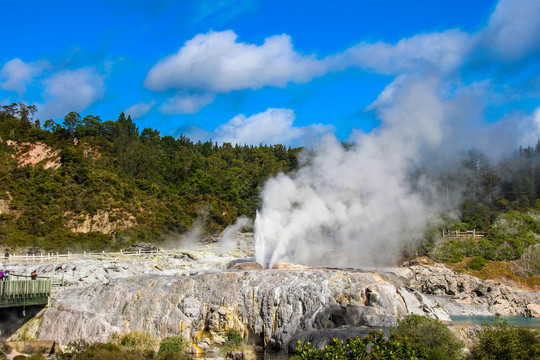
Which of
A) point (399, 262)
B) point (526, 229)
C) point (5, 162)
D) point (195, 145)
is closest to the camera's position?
point (399, 262)

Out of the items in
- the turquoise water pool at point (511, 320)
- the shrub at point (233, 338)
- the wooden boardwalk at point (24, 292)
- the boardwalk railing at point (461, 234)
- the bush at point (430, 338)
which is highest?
the boardwalk railing at point (461, 234)

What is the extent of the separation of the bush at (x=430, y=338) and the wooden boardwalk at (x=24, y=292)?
58.0 feet

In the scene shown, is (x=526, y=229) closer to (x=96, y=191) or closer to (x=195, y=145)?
(x=96, y=191)

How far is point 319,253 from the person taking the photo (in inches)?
1795

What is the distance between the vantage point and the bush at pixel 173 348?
18.5 metres

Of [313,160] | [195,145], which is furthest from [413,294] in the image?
[195,145]

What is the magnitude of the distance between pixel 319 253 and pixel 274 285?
70.2 feet

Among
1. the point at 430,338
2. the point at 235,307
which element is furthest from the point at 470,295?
the point at 430,338

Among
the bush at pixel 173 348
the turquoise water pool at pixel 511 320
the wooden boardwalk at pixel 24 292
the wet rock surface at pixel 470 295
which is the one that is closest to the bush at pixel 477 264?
the wet rock surface at pixel 470 295

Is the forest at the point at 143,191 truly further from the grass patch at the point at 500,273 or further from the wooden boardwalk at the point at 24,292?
the wooden boardwalk at the point at 24,292

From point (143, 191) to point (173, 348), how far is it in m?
61.0

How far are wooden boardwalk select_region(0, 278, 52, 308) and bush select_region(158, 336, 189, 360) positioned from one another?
810 centimetres

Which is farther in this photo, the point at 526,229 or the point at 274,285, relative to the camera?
the point at 526,229

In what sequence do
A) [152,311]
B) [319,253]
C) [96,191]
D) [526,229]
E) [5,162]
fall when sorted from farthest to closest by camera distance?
[5,162] → [96,191] → [526,229] → [319,253] → [152,311]
